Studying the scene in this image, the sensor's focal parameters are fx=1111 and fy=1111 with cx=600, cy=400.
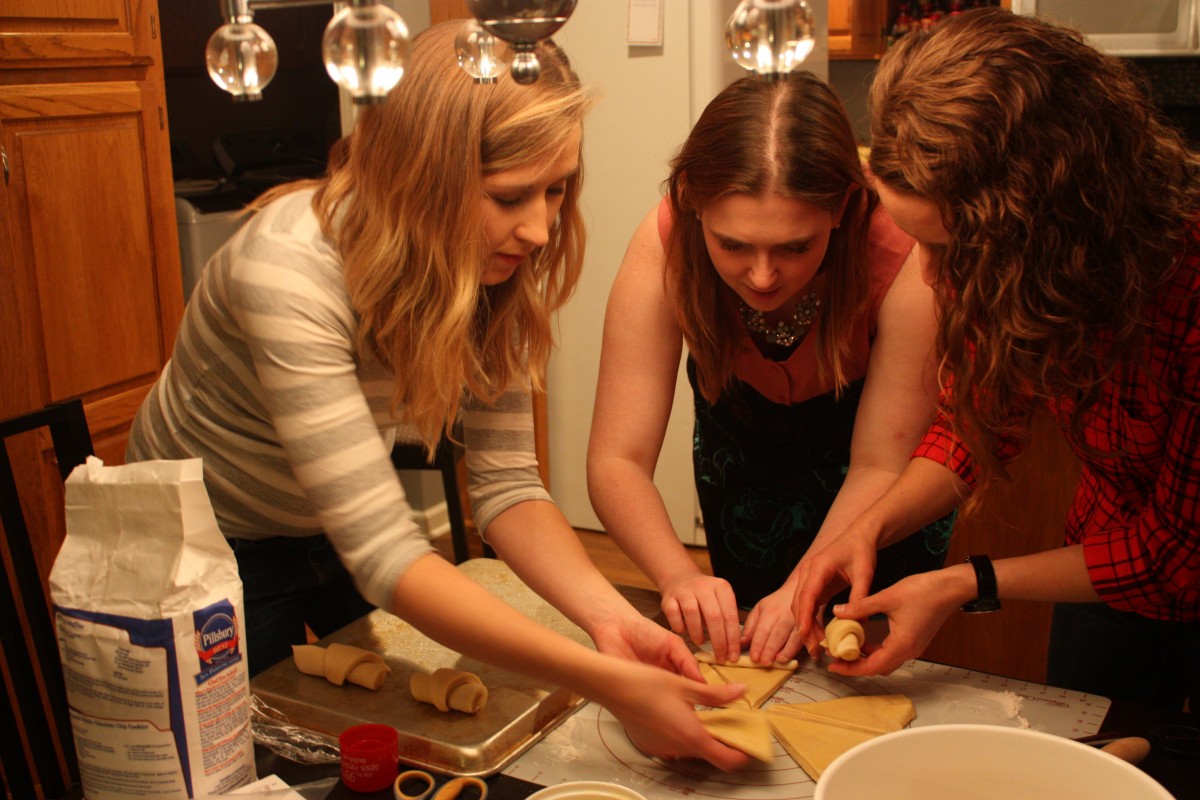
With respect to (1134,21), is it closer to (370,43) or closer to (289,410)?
(289,410)

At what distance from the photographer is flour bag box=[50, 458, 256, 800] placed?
81 cm

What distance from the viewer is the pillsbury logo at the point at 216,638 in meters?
0.82

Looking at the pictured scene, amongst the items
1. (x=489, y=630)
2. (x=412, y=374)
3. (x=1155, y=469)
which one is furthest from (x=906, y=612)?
(x=412, y=374)

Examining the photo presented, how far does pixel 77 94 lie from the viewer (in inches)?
85.7

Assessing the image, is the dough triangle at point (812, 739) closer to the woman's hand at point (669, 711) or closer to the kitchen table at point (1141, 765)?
the woman's hand at point (669, 711)

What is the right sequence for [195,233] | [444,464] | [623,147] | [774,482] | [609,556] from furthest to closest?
[609,556] → [623,147] → [195,233] → [444,464] → [774,482]

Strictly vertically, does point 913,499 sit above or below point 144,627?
below

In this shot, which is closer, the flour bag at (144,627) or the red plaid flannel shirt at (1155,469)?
the flour bag at (144,627)

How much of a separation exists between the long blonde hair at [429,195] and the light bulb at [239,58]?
14.5 inches

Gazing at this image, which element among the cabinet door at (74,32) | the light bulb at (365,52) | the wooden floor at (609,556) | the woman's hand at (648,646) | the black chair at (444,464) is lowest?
the wooden floor at (609,556)

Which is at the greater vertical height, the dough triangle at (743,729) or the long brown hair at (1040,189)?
the long brown hair at (1040,189)

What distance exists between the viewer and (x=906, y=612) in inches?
46.3

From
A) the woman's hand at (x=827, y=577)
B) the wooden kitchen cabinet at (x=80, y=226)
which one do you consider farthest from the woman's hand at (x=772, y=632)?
the wooden kitchen cabinet at (x=80, y=226)

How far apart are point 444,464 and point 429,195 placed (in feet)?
3.59
